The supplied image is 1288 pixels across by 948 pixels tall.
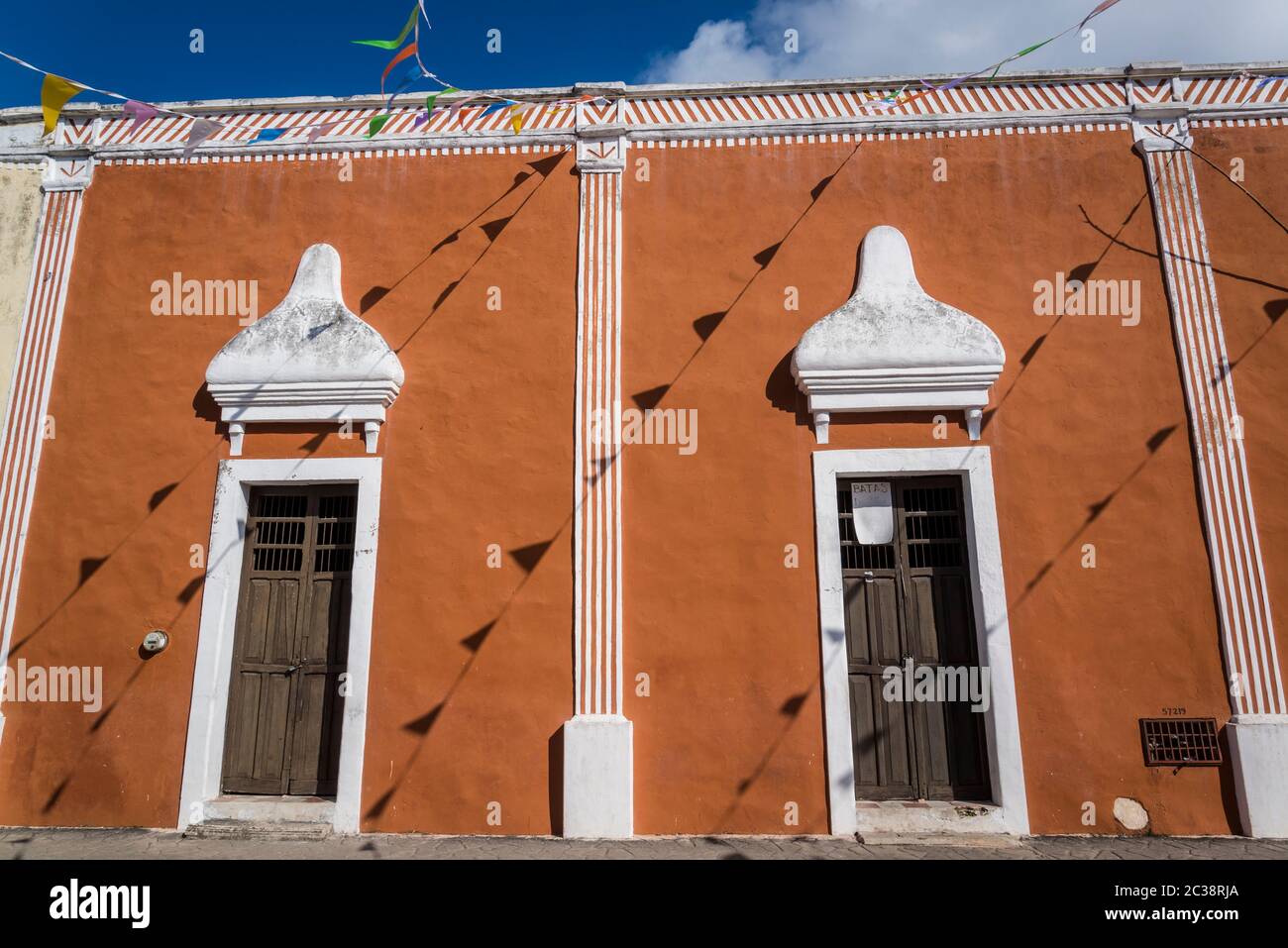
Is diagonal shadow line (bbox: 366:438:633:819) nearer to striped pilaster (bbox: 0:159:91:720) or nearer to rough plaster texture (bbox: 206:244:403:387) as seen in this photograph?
rough plaster texture (bbox: 206:244:403:387)

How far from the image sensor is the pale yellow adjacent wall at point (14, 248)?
6281 millimetres

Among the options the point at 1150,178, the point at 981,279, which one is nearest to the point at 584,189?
the point at 981,279

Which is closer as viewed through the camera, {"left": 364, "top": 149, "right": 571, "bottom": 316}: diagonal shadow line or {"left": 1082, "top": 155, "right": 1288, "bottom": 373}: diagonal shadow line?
{"left": 1082, "top": 155, "right": 1288, "bottom": 373}: diagonal shadow line

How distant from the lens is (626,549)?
5648mm

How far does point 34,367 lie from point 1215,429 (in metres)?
9.08

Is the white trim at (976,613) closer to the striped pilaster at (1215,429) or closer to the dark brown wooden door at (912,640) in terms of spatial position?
the dark brown wooden door at (912,640)

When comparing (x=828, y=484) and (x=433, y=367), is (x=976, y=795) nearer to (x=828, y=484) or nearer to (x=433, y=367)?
(x=828, y=484)

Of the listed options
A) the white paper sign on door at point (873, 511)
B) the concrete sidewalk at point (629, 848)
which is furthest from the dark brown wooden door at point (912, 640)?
the concrete sidewalk at point (629, 848)

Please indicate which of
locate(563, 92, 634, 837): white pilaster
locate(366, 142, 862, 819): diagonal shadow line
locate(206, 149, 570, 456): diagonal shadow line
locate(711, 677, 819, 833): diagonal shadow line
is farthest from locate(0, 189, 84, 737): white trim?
locate(711, 677, 819, 833): diagonal shadow line

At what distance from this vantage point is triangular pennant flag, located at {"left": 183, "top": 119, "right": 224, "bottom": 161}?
6.00 metres

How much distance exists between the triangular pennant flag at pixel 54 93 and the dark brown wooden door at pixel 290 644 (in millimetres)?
2884

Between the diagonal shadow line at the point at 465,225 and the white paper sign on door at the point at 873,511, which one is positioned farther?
the diagonal shadow line at the point at 465,225

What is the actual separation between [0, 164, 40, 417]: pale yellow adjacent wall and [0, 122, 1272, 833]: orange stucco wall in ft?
1.43

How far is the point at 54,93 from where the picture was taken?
5414mm
